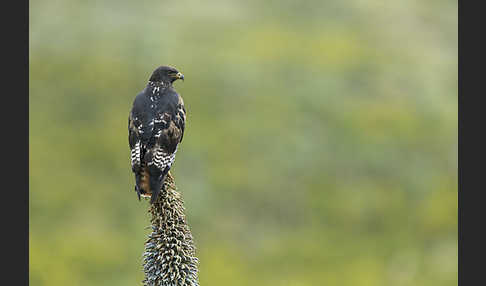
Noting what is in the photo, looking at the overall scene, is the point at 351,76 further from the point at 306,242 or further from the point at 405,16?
the point at 306,242

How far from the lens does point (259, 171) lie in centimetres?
5347

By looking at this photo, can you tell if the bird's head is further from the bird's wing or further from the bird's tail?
the bird's tail

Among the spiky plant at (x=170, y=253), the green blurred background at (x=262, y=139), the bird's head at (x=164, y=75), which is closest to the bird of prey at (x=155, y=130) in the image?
the bird's head at (x=164, y=75)

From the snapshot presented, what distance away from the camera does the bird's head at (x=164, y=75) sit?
16.3m

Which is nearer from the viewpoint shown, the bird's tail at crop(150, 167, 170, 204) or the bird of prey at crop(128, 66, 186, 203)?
the bird's tail at crop(150, 167, 170, 204)

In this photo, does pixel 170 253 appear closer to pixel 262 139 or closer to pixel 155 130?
pixel 155 130

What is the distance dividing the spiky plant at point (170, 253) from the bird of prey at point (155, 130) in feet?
4.03

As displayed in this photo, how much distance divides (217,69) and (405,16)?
2077 cm

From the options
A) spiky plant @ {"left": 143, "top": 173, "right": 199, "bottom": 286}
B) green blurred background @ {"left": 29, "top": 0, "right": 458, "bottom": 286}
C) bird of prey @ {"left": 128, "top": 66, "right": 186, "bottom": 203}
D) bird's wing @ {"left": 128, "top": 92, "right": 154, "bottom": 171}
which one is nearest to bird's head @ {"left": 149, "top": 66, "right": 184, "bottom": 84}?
bird of prey @ {"left": 128, "top": 66, "right": 186, "bottom": 203}

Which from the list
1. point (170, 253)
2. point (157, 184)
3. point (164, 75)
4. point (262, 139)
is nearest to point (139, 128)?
point (164, 75)

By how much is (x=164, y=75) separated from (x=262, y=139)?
4035 centimetres

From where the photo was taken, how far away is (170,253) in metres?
12.4

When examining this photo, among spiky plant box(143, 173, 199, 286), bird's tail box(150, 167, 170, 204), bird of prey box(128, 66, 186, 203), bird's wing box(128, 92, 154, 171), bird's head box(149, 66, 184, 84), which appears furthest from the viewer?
bird's head box(149, 66, 184, 84)

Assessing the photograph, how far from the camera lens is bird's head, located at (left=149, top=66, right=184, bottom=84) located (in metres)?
16.3
